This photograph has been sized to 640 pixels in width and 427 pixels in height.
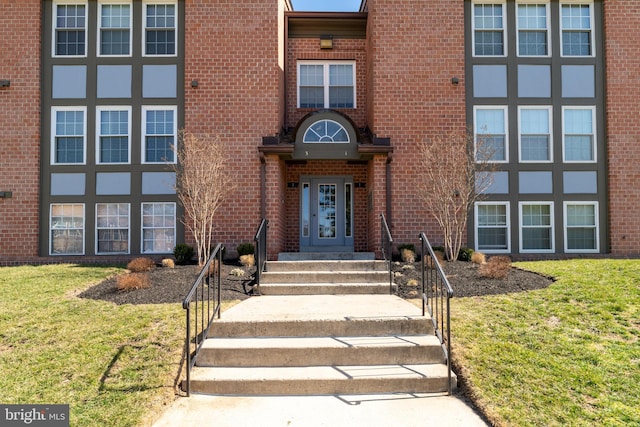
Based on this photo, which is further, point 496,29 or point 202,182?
point 496,29

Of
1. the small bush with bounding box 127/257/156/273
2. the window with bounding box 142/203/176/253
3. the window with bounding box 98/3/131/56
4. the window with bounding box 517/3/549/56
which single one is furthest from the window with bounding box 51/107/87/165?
the window with bounding box 517/3/549/56

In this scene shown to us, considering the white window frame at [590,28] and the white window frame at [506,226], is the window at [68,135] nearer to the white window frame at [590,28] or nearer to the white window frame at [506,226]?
the white window frame at [506,226]

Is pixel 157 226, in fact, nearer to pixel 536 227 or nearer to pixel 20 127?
pixel 20 127

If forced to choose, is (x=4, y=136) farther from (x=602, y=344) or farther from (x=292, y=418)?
(x=602, y=344)

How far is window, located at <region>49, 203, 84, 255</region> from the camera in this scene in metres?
12.9

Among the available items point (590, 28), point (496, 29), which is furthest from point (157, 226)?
point (590, 28)

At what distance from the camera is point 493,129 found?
1324 centimetres

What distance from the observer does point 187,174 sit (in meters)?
11.3

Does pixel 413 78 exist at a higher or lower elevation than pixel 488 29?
lower

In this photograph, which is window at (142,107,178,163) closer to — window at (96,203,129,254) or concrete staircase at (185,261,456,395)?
window at (96,203,129,254)

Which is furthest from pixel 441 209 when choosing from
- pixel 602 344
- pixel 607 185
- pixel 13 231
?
pixel 13 231

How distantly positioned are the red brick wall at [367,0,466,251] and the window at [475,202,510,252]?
1433 mm

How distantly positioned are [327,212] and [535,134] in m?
6.13

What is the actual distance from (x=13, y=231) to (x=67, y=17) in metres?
5.99
